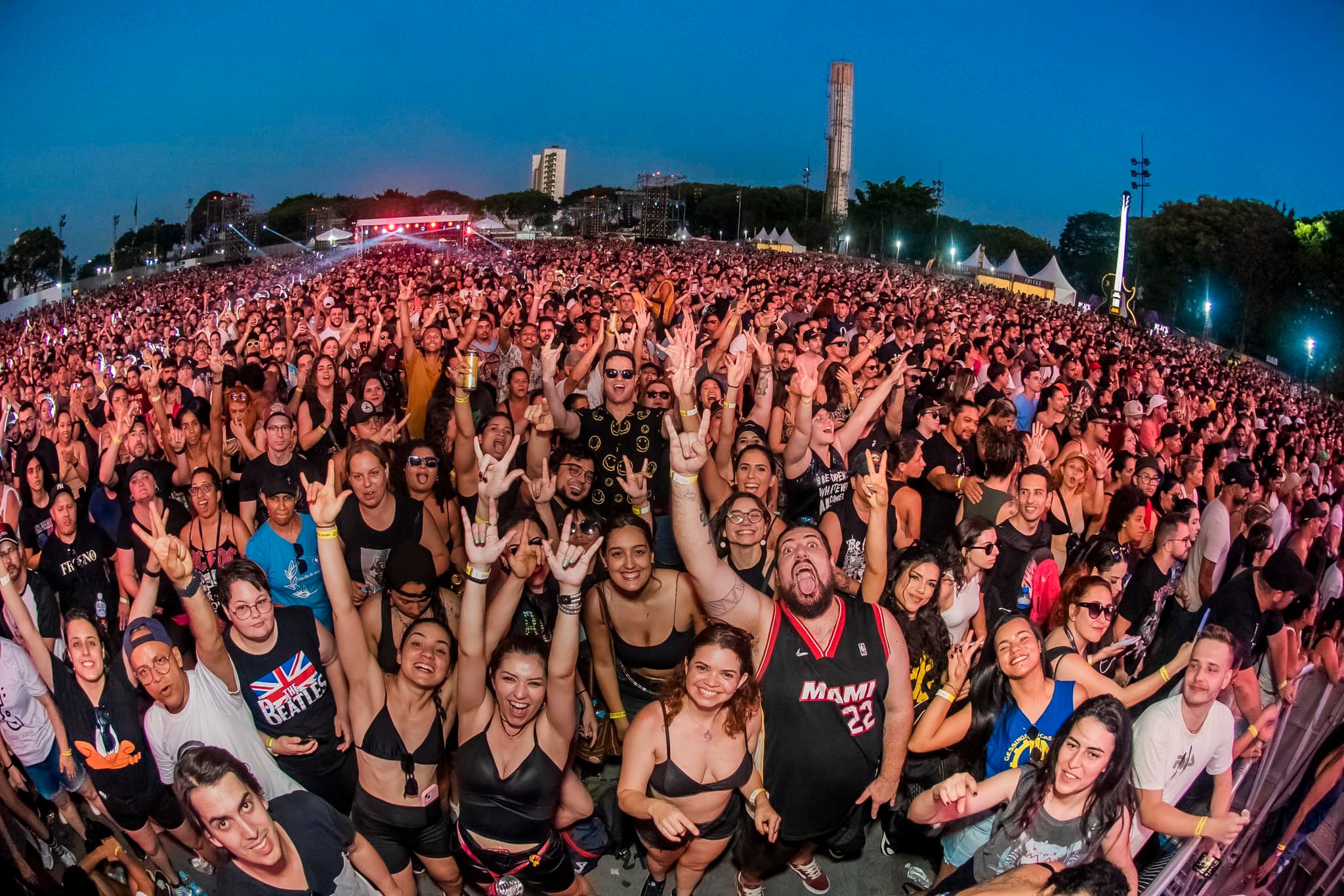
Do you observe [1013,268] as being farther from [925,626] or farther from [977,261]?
[925,626]

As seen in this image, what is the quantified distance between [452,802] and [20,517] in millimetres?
3055

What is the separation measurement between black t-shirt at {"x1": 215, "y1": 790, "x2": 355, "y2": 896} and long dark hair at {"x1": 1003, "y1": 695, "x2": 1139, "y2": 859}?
2.23 metres

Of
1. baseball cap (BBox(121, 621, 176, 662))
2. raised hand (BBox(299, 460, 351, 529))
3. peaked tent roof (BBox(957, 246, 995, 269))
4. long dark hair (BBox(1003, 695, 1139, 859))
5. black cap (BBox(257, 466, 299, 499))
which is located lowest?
long dark hair (BBox(1003, 695, 1139, 859))

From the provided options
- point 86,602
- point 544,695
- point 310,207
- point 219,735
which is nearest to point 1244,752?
point 544,695

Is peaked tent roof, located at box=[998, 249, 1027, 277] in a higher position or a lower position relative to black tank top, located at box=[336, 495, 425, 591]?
higher

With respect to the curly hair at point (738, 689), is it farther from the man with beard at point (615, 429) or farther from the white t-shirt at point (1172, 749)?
the man with beard at point (615, 429)

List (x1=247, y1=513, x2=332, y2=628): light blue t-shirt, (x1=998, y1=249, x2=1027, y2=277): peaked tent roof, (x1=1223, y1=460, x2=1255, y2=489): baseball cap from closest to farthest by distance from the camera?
(x1=247, y1=513, x2=332, y2=628): light blue t-shirt → (x1=1223, y1=460, x2=1255, y2=489): baseball cap → (x1=998, y1=249, x2=1027, y2=277): peaked tent roof

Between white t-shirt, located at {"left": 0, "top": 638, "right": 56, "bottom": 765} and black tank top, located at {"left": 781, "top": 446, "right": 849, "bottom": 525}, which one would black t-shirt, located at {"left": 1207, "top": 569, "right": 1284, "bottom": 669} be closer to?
black tank top, located at {"left": 781, "top": 446, "right": 849, "bottom": 525}

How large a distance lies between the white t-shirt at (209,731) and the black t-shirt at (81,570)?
1.76 meters

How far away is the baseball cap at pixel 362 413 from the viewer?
20.2 feet

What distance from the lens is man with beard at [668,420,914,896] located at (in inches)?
136

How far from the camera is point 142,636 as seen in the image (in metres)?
3.37

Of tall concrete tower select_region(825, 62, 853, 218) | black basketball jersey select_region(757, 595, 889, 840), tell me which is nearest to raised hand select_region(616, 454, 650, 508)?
black basketball jersey select_region(757, 595, 889, 840)

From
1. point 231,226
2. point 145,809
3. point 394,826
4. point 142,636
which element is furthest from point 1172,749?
point 231,226
